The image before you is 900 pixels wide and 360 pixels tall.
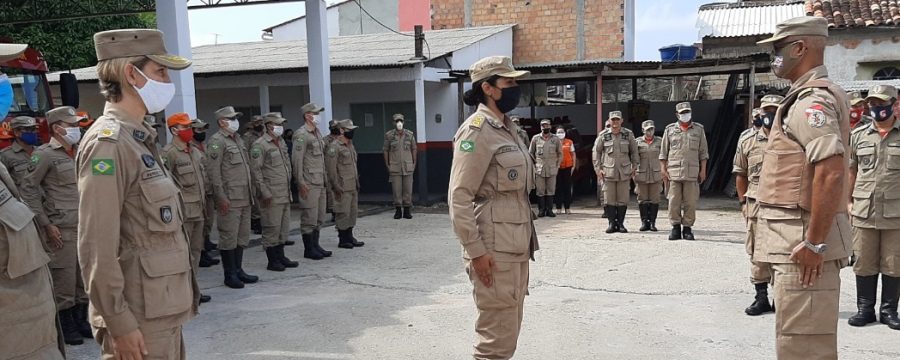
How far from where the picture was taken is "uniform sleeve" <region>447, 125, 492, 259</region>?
336 cm

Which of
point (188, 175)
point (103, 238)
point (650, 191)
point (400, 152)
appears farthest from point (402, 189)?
point (103, 238)

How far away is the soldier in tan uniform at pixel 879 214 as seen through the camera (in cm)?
505

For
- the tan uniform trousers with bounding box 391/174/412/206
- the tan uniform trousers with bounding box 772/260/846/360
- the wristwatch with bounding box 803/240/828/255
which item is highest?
the wristwatch with bounding box 803/240/828/255

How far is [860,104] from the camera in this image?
677 cm

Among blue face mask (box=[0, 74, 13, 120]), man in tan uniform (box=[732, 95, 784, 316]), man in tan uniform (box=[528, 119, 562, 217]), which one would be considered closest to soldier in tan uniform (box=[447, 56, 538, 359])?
blue face mask (box=[0, 74, 13, 120])

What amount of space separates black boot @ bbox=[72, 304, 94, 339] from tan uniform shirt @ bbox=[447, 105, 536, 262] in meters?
3.72

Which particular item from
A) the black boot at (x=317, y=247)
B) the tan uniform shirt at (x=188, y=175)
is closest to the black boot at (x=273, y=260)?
the black boot at (x=317, y=247)

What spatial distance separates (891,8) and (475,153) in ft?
47.2

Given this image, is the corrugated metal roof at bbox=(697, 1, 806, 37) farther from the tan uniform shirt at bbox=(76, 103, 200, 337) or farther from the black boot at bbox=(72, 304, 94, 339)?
the tan uniform shirt at bbox=(76, 103, 200, 337)

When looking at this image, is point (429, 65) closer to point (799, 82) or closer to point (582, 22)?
point (582, 22)

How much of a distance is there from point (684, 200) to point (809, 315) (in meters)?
6.26

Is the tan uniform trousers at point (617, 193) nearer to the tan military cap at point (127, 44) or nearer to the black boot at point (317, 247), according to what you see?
the black boot at point (317, 247)

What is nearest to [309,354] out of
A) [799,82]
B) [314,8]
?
[799,82]

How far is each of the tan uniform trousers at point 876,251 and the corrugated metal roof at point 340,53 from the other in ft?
31.3
